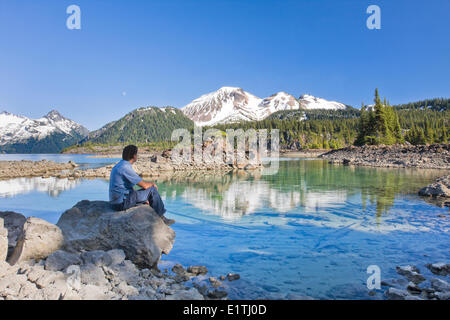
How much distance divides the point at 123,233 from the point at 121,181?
141cm

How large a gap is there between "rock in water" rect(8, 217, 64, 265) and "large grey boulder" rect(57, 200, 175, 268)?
1.32 ft

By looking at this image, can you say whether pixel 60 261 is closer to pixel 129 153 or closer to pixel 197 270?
pixel 197 270

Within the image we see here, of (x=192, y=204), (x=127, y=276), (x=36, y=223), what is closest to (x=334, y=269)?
(x=127, y=276)

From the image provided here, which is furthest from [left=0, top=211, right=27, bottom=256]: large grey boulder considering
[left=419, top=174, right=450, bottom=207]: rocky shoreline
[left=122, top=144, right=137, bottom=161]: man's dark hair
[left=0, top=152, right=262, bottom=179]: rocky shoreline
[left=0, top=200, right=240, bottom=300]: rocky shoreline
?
[left=0, top=152, right=262, bottom=179]: rocky shoreline

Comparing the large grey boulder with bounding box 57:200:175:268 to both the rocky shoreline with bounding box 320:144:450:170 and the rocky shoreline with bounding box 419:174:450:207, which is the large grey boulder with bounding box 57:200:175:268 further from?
the rocky shoreline with bounding box 320:144:450:170

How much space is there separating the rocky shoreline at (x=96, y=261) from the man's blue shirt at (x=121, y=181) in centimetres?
48

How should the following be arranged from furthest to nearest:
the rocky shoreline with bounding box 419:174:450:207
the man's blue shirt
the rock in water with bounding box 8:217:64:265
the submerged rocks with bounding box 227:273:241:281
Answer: the rocky shoreline with bounding box 419:174:450:207 < the man's blue shirt < the submerged rocks with bounding box 227:273:241:281 < the rock in water with bounding box 8:217:64:265

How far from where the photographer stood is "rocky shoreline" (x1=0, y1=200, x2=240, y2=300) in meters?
4.66

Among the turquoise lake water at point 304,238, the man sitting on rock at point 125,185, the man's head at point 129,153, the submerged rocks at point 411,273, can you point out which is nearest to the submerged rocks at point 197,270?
the turquoise lake water at point 304,238

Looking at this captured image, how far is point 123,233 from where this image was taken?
6.83 metres
